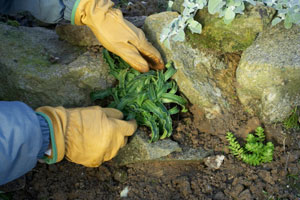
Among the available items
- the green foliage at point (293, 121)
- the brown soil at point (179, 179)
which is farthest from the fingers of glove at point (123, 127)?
the green foliage at point (293, 121)

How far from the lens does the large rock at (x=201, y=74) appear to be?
2852 millimetres

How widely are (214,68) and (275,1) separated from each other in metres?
0.76

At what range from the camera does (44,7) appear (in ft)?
8.73

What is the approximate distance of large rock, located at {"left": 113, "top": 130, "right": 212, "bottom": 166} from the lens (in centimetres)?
257

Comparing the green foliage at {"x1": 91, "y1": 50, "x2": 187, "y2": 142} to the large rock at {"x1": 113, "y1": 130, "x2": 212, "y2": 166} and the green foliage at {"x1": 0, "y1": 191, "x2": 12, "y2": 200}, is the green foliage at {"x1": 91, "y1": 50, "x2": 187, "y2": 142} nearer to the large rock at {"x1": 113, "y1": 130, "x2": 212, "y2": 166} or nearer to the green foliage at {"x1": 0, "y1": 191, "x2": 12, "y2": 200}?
the large rock at {"x1": 113, "y1": 130, "x2": 212, "y2": 166}

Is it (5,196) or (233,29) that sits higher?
(233,29)

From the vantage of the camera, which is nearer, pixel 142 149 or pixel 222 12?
pixel 142 149

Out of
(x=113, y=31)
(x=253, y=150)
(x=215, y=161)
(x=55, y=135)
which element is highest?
(x=113, y=31)

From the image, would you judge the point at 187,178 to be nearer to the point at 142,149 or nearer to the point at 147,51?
the point at 142,149

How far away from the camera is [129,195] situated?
2.46 metres

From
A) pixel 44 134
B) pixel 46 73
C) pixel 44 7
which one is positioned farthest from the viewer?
pixel 46 73

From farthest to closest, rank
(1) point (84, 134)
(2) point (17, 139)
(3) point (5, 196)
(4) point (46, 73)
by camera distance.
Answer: (4) point (46, 73) → (3) point (5, 196) → (1) point (84, 134) → (2) point (17, 139)

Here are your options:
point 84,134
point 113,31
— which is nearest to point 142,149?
point 84,134

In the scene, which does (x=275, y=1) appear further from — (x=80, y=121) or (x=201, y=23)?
(x=80, y=121)
